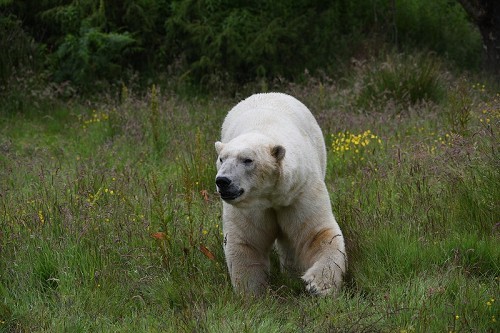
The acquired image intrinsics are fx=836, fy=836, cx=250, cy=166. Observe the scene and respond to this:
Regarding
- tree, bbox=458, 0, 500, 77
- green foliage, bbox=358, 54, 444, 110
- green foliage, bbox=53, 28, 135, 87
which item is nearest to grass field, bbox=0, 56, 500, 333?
green foliage, bbox=358, 54, 444, 110

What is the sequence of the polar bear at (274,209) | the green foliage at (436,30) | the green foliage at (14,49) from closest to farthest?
1. the polar bear at (274,209)
2. the green foliage at (14,49)
3. the green foliage at (436,30)

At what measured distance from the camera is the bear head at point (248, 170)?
15.1ft

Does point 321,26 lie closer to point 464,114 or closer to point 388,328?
point 464,114

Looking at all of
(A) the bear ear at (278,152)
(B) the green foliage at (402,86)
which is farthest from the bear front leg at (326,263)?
(B) the green foliage at (402,86)

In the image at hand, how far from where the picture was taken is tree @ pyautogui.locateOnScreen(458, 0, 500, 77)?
12.1 meters

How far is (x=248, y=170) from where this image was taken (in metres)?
4.70

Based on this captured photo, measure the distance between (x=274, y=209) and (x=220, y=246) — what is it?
623 millimetres

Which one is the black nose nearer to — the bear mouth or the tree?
the bear mouth

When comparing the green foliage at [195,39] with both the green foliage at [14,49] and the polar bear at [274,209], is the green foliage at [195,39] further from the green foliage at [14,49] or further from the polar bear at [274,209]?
the polar bear at [274,209]

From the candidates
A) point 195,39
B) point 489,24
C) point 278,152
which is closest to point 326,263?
point 278,152

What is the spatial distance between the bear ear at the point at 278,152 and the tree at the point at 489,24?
8261 millimetres

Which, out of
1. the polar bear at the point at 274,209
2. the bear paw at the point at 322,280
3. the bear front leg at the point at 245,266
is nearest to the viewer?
the polar bear at the point at 274,209

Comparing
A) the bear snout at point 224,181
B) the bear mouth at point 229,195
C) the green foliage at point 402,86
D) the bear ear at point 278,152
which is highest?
the bear ear at point 278,152

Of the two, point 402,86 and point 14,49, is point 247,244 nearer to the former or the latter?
point 402,86
